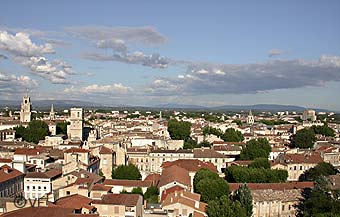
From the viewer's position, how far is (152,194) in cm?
3756

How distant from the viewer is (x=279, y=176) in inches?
1775

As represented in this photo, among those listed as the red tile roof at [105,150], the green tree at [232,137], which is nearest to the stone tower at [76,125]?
the red tile roof at [105,150]

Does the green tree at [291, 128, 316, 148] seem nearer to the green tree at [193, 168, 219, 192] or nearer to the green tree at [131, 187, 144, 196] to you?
the green tree at [193, 168, 219, 192]

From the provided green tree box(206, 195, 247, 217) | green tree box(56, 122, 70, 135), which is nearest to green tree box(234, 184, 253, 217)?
green tree box(206, 195, 247, 217)

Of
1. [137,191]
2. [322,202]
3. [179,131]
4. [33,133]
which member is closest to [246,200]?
[322,202]

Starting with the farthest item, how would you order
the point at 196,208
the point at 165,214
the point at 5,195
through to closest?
the point at 5,195 < the point at 196,208 < the point at 165,214

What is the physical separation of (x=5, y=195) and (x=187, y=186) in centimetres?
1497

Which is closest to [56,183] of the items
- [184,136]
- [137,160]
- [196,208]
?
[196,208]

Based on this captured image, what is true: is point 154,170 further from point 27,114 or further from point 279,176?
point 27,114

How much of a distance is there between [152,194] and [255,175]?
Result: 37.3 feet

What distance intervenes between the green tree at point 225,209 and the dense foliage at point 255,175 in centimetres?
1339

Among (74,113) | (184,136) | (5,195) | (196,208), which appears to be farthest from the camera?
(184,136)

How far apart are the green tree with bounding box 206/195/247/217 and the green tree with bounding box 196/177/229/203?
518 centimetres

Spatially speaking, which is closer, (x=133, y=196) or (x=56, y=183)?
(x=133, y=196)
